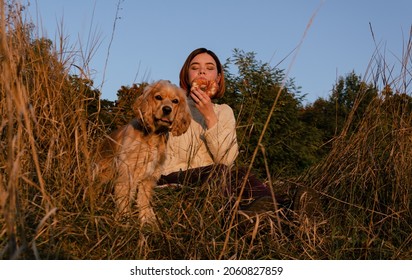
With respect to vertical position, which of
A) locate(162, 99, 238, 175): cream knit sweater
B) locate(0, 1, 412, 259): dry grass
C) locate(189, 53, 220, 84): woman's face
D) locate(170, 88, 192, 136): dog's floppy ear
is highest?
locate(189, 53, 220, 84): woman's face

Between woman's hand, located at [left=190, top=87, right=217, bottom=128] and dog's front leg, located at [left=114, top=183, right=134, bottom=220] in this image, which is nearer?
dog's front leg, located at [left=114, top=183, right=134, bottom=220]

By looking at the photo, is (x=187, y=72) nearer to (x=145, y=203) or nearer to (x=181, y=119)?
(x=181, y=119)

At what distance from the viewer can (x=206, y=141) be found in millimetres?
4406

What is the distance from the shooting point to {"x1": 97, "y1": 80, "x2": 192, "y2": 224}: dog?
9.81ft

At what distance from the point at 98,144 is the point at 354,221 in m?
1.63

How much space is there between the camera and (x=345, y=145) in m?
4.40

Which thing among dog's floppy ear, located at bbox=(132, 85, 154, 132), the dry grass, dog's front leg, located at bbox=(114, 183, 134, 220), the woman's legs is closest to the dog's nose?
dog's floppy ear, located at bbox=(132, 85, 154, 132)

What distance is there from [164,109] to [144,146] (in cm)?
65

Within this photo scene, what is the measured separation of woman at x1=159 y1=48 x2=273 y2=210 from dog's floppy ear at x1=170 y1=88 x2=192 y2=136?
0.35 feet

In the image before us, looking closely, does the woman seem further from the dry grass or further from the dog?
the dry grass

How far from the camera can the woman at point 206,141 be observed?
11.8 ft

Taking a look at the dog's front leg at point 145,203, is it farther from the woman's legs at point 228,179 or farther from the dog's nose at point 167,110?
the dog's nose at point 167,110
